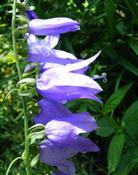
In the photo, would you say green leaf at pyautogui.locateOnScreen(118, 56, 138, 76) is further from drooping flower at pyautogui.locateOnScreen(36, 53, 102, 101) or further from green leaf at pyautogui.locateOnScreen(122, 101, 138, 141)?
drooping flower at pyautogui.locateOnScreen(36, 53, 102, 101)

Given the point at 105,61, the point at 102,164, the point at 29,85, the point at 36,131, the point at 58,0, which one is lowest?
the point at 102,164

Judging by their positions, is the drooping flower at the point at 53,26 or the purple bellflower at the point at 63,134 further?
the drooping flower at the point at 53,26

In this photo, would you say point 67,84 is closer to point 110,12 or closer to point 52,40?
point 52,40

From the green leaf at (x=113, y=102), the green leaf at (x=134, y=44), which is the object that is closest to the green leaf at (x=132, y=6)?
the green leaf at (x=134, y=44)

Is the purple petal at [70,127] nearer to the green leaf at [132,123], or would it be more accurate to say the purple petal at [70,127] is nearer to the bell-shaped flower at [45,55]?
the bell-shaped flower at [45,55]

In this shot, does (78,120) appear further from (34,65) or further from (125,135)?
(125,135)

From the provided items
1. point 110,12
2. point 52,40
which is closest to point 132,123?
point 110,12

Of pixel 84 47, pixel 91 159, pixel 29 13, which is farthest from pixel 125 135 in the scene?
pixel 29 13

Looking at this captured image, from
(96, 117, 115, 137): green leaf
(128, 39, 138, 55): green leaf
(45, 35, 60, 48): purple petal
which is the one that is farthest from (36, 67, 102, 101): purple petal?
(128, 39, 138, 55): green leaf
